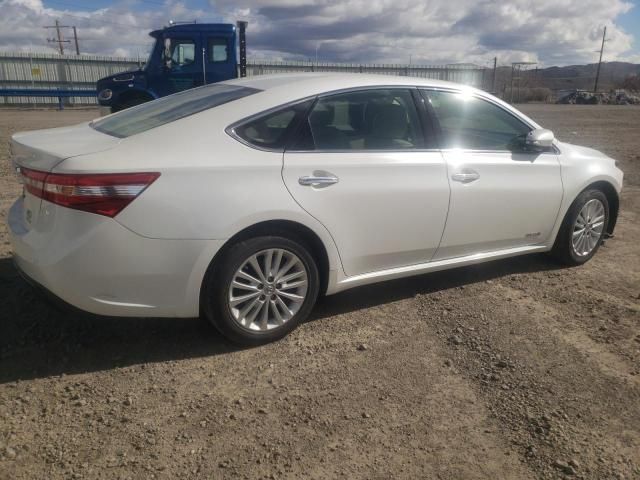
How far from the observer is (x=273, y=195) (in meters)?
3.21

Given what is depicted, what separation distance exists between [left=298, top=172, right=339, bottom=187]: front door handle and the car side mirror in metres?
1.82

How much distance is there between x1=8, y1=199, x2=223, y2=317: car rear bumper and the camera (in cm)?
285

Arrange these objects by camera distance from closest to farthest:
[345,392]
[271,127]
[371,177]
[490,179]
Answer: [345,392] < [271,127] < [371,177] < [490,179]

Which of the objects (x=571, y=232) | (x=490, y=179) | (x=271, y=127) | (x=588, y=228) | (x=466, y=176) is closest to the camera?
(x=271, y=127)

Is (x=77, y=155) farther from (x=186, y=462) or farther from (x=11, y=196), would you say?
(x=11, y=196)

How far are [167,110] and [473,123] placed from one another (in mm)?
2244

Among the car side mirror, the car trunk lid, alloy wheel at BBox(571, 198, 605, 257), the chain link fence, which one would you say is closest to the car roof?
the car side mirror

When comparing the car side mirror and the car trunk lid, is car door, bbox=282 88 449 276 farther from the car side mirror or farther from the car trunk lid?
the car trunk lid

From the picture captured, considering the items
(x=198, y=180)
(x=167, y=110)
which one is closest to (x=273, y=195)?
(x=198, y=180)

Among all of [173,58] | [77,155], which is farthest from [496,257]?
[173,58]

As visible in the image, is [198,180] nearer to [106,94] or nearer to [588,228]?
[588,228]

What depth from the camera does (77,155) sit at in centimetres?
291

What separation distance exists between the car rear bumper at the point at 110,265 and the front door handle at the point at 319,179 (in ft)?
2.12

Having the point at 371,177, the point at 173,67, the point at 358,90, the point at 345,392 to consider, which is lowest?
the point at 345,392
